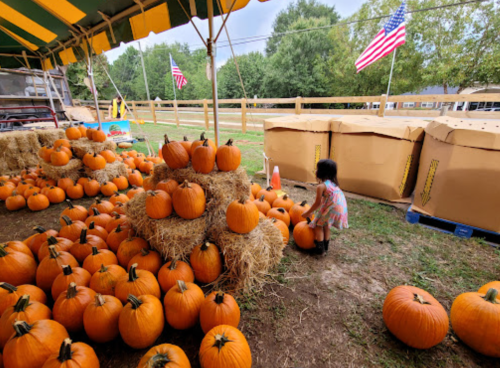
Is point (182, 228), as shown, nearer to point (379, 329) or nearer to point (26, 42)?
point (379, 329)

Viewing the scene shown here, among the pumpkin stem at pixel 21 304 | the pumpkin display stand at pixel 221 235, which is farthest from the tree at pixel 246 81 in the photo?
the pumpkin stem at pixel 21 304

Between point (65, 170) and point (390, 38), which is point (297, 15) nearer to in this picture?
point (390, 38)

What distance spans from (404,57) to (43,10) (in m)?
24.4

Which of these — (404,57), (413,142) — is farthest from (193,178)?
(404,57)

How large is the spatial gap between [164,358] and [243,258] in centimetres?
94

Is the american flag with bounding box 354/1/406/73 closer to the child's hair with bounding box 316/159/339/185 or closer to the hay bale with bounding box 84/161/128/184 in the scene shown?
the child's hair with bounding box 316/159/339/185

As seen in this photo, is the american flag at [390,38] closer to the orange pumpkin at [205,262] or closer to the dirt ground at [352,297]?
the dirt ground at [352,297]

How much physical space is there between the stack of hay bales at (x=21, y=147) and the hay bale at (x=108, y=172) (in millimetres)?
2593

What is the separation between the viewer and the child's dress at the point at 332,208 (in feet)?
8.24

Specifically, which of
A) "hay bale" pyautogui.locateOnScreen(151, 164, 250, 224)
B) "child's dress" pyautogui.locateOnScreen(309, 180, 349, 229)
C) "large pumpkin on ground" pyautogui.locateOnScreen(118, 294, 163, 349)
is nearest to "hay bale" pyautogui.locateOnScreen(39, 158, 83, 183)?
"hay bale" pyautogui.locateOnScreen(151, 164, 250, 224)

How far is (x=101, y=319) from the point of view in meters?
1.53

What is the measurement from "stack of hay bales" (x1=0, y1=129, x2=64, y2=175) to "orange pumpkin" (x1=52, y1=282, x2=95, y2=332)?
244 inches

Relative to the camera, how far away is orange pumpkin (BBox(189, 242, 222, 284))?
207cm

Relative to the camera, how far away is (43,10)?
386cm
